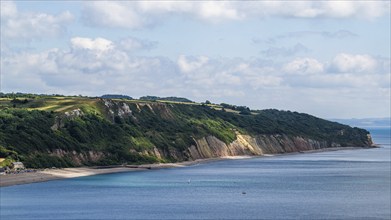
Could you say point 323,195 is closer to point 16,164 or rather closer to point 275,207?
point 275,207

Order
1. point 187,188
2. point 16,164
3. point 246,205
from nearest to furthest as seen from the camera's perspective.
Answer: point 246,205
point 187,188
point 16,164

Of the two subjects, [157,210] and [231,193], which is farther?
[231,193]

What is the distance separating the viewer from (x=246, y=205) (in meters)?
136

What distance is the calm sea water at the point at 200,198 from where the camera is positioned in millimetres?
123250

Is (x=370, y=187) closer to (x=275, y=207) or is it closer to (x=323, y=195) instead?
(x=323, y=195)

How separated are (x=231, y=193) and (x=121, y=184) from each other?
28.4 metres

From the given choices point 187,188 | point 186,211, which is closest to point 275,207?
point 186,211

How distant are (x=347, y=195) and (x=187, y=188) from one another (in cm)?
3299

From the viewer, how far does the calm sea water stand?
123 meters

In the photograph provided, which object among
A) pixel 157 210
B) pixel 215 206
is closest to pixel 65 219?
pixel 157 210

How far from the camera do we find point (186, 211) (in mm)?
126938

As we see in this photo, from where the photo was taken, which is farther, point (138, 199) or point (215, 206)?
point (138, 199)

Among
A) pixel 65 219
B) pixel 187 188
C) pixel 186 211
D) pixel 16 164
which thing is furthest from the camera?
pixel 16 164

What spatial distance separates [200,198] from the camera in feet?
483
